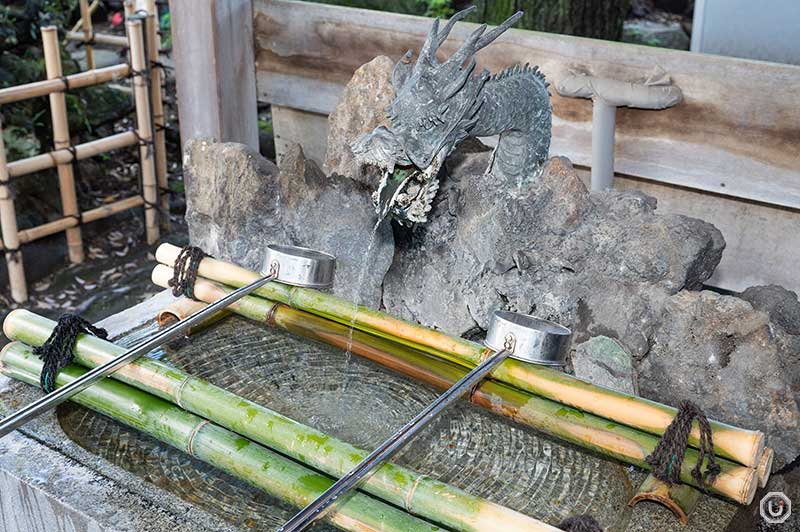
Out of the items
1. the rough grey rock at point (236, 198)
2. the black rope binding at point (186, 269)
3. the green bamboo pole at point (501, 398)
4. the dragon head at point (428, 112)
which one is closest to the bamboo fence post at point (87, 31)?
the rough grey rock at point (236, 198)

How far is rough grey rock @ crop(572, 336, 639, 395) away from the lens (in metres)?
2.63

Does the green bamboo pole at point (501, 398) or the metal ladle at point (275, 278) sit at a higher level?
the metal ladle at point (275, 278)

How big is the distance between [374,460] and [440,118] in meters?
0.91

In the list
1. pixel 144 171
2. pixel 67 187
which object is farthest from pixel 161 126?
pixel 67 187

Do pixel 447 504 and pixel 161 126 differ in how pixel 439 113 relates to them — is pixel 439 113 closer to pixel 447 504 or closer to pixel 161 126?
pixel 447 504

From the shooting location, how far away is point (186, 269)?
3.18 meters

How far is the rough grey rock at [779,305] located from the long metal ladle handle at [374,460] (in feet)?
2.85

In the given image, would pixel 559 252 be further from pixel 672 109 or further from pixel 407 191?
pixel 672 109

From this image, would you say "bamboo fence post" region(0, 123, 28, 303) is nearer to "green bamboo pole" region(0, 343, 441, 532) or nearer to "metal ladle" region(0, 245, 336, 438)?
"green bamboo pole" region(0, 343, 441, 532)

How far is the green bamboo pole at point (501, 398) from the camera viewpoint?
2297mm

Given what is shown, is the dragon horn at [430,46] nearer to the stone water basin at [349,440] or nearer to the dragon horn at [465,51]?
the dragon horn at [465,51]

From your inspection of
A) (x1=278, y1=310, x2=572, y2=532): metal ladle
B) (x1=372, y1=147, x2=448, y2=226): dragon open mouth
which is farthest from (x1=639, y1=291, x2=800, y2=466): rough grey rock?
(x1=372, y1=147, x2=448, y2=226): dragon open mouth

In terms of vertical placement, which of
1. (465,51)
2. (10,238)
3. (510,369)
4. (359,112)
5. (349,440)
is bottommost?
(10,238)

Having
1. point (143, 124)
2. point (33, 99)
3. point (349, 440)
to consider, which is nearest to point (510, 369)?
point (349, 440)
